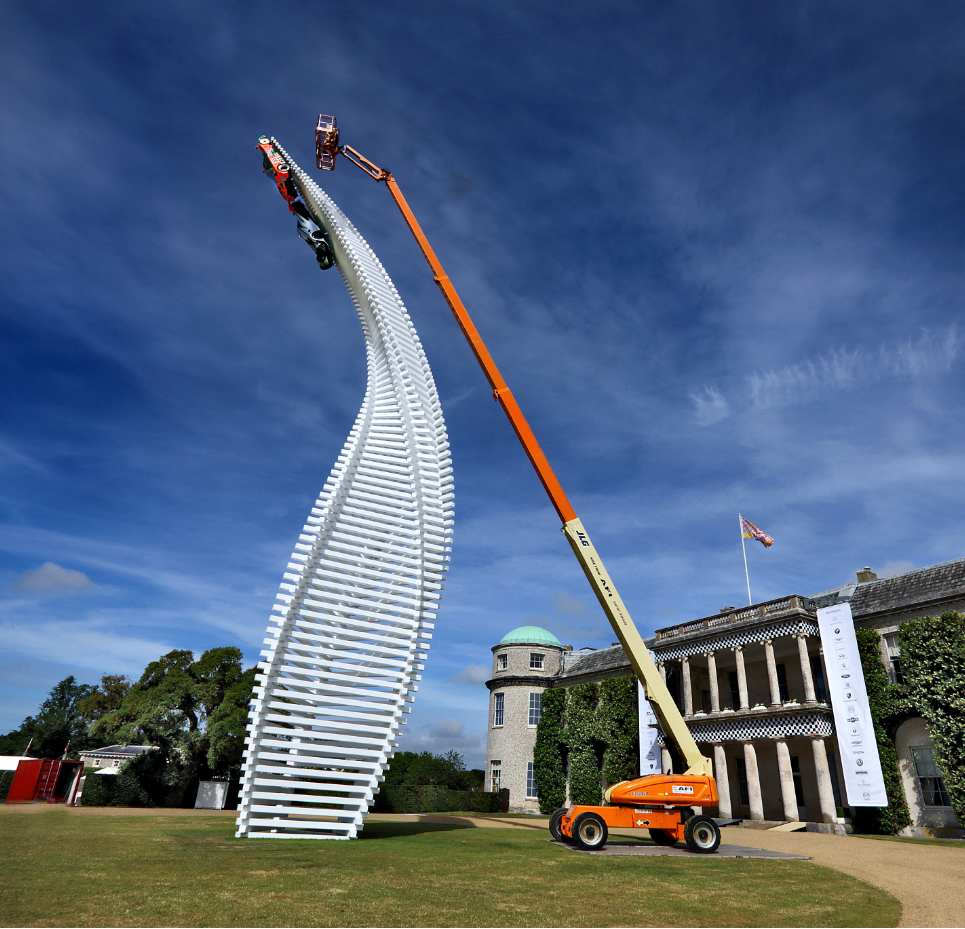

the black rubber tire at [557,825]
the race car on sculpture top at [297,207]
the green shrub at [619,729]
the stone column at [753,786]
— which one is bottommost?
the black rubber tire at [557,825]

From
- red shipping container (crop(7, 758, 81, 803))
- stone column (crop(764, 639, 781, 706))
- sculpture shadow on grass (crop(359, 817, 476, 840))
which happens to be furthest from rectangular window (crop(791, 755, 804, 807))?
red shipping container (crop(7, 758, 81, 803))

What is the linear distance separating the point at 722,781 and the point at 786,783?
8.93 feet

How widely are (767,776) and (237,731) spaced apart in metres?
21.4

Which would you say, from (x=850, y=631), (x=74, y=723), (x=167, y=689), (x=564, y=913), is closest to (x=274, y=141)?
(x=564, y=913)

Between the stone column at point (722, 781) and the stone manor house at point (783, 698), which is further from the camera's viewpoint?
the stone column at point (722, 781)

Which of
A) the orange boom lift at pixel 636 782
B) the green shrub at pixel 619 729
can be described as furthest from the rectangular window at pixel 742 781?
the orange boom lift at pixel 636 782

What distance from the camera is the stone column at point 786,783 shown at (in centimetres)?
2198

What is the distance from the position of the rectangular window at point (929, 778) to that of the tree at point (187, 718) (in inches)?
933

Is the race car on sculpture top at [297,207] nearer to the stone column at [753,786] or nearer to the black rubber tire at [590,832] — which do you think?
the black rubber tire at [590,832]

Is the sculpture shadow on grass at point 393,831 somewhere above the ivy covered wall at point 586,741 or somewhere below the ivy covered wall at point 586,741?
below

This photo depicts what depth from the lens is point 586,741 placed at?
3080 centimetres

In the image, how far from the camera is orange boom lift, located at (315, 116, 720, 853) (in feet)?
37.6

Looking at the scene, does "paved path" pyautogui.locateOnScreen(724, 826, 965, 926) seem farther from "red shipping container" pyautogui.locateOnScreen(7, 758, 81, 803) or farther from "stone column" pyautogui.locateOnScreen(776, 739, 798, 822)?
"red shipping container" pyautogui.locateOnScreen(7, 758, 81, 803)

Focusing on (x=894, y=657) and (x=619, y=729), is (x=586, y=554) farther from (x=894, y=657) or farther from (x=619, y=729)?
(x=619, y=729)
